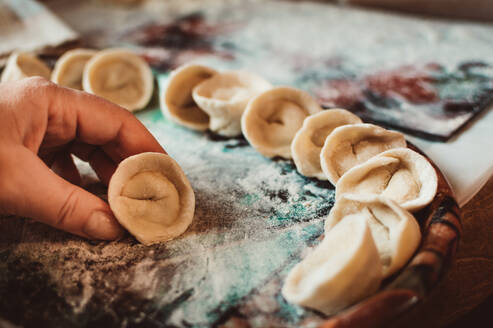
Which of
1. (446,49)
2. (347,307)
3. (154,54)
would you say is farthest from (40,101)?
(446,49)

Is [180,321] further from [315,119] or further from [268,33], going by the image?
[268,33]

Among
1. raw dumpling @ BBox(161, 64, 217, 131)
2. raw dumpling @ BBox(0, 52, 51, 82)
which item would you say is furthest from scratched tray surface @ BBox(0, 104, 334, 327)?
raw dumpling @ BBox(0, 52, 51, 82)

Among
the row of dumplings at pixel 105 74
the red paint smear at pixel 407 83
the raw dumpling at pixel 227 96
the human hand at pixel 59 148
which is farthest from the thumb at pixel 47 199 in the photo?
the red paint smear at pixel 407 83

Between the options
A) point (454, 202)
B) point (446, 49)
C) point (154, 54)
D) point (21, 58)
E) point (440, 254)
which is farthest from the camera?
point (154, 54)

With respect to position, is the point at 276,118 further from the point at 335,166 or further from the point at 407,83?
the point at 407,83

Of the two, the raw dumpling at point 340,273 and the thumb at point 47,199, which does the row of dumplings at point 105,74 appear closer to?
the thumb at point 47,199

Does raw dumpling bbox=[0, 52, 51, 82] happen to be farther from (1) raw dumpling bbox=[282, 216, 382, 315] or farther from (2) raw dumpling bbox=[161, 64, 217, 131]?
(1) raw dumpling bbox=[282, 216, 382, 315]
